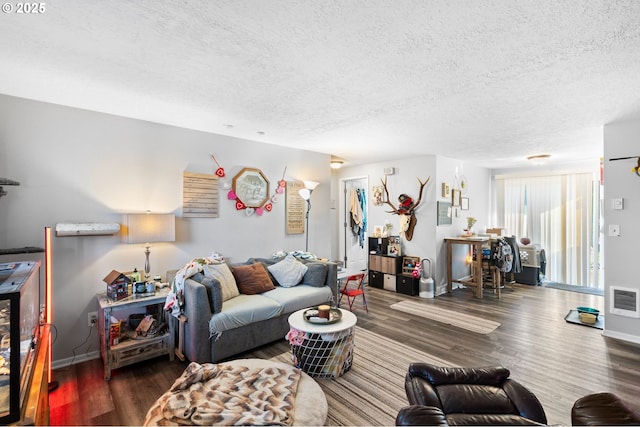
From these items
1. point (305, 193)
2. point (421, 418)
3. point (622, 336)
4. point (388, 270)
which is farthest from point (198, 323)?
point (622, 336)

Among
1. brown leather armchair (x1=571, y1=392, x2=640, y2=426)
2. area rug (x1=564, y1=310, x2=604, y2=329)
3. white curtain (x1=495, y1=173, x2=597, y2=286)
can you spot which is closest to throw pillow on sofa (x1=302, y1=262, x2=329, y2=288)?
brown leather armchair (x1=571, y1=392, x2=640, y2=426)

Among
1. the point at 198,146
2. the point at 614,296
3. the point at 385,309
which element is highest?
the point at 198,146

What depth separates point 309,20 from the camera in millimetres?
1557

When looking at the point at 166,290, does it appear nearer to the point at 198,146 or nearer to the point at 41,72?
the point at 198,146

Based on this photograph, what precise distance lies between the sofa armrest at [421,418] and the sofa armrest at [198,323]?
77.2 inches

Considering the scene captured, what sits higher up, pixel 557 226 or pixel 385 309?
pixel 557 226

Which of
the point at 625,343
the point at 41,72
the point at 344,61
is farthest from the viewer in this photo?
the point at 625,343

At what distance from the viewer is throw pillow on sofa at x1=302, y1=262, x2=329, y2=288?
3711mm

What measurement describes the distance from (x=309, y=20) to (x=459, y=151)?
13.1 ft

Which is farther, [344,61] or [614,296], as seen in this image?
[614,296]

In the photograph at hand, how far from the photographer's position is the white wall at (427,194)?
5.14 m

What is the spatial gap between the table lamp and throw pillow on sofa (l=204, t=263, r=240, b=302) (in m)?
0.51

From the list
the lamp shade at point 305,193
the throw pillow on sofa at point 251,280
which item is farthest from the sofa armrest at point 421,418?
the lamp shade at point 305,193

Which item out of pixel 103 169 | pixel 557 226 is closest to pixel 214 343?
pixel 103 169
